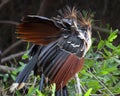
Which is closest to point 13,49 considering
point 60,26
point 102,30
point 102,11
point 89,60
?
point 102,11

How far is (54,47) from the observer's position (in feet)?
6.51

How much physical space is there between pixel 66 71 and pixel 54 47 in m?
0.13

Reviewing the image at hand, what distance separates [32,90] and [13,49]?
2.68m

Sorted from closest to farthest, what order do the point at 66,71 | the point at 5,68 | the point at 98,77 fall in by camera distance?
1. the point at 66,71
2. the point at 98,77
3. the point at 5,68

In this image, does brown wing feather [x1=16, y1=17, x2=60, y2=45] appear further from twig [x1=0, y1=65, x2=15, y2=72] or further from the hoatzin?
twig [x1=0, y1=65, x2=15, y2=72]

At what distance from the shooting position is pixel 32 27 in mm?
1953

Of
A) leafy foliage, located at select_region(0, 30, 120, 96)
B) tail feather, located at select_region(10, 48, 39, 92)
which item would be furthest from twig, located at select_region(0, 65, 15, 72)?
tail feather, located at select_region(10, 48, 39, 92)

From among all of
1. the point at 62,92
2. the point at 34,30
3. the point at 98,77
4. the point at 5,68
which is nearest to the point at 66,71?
the point at 62,92

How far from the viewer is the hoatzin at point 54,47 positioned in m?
1.95

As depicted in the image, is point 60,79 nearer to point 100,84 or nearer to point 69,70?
point 69,70

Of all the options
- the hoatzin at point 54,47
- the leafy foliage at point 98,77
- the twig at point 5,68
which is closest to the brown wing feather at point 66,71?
the hoatzin at point 54,47

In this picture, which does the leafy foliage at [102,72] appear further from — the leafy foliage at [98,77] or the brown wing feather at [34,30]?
the brown wing feather at [34,30]

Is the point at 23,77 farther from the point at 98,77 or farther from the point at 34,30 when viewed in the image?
the point at 98,77

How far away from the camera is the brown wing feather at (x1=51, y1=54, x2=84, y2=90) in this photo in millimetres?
1940
